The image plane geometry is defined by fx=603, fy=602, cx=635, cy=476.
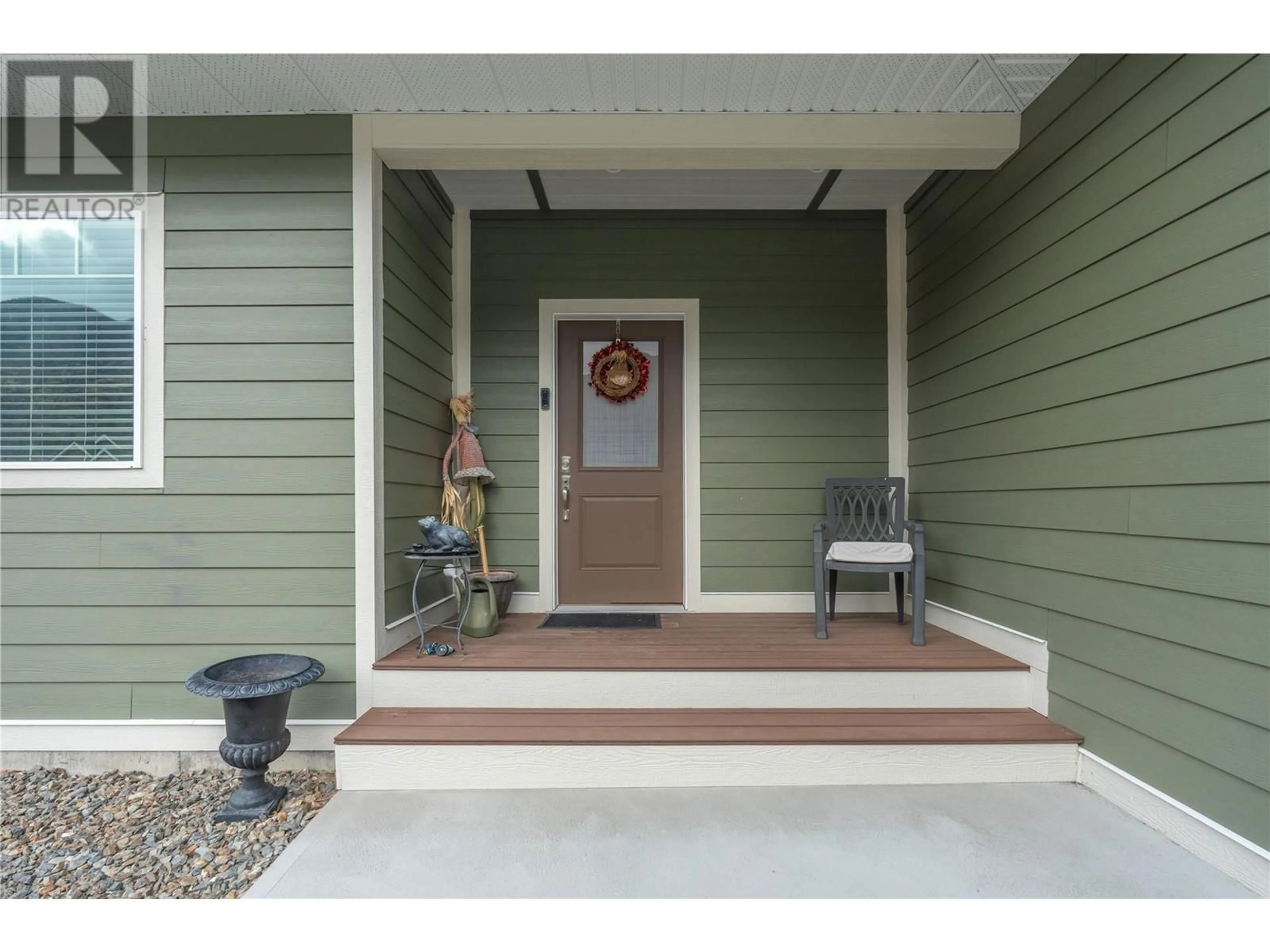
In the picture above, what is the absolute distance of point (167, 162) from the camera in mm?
2539

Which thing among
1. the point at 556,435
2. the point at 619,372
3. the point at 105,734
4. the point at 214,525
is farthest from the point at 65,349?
the point at 619,372

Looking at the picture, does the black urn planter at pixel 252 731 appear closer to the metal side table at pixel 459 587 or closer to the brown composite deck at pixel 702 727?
the brown composite deck at pixel 702 727

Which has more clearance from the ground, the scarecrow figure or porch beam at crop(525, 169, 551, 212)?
porch beam at crop(525, 169, 551, 212)

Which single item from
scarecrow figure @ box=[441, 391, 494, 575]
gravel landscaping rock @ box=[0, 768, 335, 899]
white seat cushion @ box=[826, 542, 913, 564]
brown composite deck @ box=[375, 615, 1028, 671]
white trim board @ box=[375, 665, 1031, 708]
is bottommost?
gravel landscaping rock @ box=[0, 768, 335, 899]

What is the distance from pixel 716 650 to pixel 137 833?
222 centimetres

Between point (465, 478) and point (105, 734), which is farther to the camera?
point (465, 478)

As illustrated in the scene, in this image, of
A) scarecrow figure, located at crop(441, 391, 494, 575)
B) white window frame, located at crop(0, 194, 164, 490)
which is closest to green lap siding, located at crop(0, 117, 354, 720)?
white window frame, located at crop(0, 194, 164, 490)

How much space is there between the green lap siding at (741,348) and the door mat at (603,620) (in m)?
0.34

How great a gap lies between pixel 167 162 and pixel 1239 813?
4.36 metres

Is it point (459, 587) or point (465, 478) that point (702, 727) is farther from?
point (465, 478)

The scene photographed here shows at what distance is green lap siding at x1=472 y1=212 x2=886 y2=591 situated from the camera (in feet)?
11.8

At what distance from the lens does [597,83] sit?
7.72 ft

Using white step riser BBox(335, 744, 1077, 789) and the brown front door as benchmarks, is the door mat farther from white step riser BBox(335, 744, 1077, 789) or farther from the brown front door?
white step riser BBox(335, 744, 1077, 789)

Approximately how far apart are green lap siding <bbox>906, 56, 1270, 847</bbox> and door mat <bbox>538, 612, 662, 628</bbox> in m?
1.62
